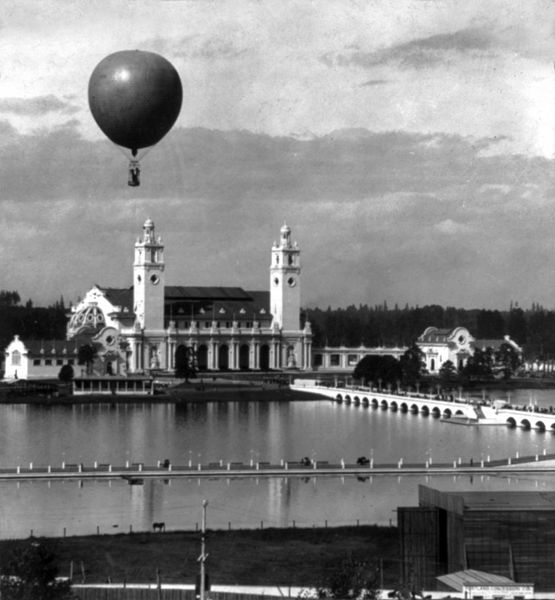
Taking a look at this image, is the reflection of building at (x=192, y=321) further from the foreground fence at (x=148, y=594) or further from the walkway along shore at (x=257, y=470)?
the foreground fence at (x=148, y=594)

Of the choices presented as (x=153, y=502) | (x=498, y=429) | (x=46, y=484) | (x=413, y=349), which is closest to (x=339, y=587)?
(x=153, y=502)

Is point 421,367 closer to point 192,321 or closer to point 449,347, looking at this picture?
point 449,347

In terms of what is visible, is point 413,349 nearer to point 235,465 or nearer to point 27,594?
point 235,465

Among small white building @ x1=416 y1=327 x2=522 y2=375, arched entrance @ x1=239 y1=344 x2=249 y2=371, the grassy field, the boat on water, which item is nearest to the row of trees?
small white building @ x1=416 y1=327 x2=522 y2=375

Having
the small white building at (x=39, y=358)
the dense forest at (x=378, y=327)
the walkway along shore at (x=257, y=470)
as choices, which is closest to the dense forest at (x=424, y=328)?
the dense forest at (x=378, y=327)

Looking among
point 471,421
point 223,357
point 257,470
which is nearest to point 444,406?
point 471,421

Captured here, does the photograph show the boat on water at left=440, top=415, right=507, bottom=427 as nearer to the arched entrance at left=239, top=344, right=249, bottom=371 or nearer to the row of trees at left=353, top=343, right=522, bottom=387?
the row of trees at left=353, top=343, right=522, bottom=387
